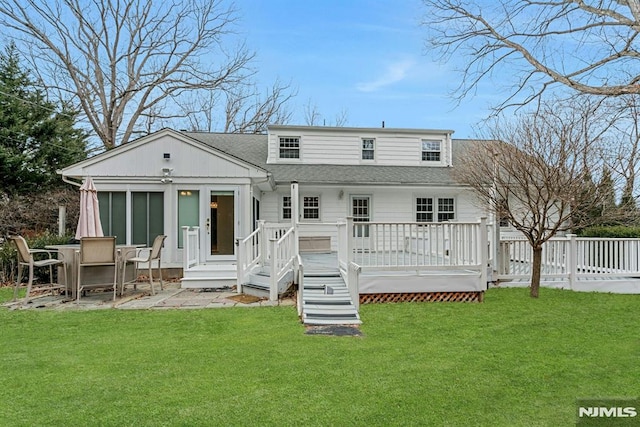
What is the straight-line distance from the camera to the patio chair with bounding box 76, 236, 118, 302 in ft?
24.0

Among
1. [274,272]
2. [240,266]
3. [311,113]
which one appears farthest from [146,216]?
[311,113]

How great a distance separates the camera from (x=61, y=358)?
4367mm

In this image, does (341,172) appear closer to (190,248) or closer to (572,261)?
(190,248)

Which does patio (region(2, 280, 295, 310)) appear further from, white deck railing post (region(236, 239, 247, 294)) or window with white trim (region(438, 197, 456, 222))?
window with white trim (region(438, 197, 456, 222))

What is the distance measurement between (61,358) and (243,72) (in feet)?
65.6

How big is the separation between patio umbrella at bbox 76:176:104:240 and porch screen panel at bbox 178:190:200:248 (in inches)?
102

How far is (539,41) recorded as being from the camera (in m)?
9.55

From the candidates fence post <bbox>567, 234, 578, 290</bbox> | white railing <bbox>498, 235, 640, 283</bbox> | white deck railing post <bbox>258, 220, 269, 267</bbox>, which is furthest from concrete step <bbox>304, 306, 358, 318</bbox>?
fence post <bbox>567, 234, 578, 290</bbox>

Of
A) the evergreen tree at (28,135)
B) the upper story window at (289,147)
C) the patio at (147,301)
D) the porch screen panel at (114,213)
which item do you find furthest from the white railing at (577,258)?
the evergreen tree at (28,135)

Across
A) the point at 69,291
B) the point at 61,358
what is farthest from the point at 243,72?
the point at 61,358

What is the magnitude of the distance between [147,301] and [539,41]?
10.7 meters

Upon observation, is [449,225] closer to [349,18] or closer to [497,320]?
[497,320]

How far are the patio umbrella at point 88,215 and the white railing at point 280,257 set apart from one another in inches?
150

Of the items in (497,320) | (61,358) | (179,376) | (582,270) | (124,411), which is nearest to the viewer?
(124,411)
